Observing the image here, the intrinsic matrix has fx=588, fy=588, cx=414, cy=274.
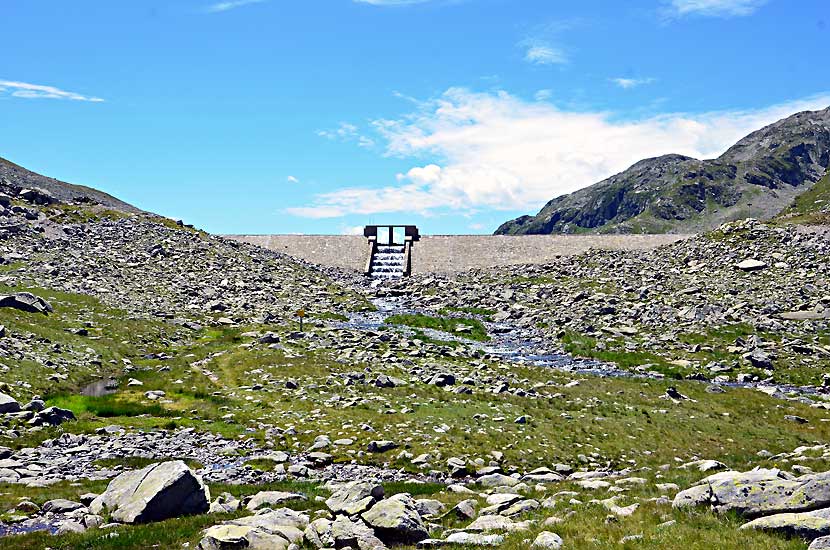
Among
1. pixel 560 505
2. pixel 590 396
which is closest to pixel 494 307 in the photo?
pixel 590 396

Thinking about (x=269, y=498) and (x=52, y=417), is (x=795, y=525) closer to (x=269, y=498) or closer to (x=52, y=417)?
(x=269, y=498)

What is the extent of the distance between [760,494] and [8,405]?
34.4 meters

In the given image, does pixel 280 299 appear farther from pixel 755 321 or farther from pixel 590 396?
pixel 755 321

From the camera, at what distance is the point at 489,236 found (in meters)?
125

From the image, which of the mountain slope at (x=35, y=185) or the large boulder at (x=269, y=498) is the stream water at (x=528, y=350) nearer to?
the large boulder at (x=269, y=498)

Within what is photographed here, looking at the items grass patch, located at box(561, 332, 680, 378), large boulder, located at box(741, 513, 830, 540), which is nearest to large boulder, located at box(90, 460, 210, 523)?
large boulder, located at box(741, 513, 830, 540)

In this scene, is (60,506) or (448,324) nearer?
(60,506)

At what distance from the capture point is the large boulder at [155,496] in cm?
1802

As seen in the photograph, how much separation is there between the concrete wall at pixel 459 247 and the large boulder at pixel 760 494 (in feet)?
310

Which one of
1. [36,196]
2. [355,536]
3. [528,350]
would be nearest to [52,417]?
[355,536]

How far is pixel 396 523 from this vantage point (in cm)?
1589

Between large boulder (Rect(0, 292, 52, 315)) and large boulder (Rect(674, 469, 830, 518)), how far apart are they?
177 ft

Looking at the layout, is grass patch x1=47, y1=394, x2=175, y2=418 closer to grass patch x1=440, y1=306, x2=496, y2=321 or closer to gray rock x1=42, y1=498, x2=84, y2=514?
gray rock x1=42, y1=498, x2=84, y2=514

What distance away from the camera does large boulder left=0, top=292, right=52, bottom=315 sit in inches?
1987
